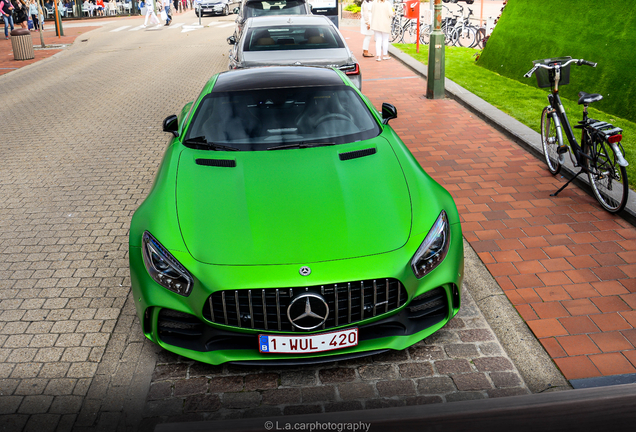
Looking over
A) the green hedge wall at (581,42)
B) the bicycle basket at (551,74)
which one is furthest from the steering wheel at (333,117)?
the green hedge wall at (581,42)

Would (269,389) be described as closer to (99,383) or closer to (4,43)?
(99,383)

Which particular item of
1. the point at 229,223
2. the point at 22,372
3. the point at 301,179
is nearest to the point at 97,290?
the point at 22,372

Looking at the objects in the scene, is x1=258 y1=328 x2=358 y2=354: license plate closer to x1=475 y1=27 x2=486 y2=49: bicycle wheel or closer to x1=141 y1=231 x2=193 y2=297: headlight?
x1=141 y1=231 x2=193 y2=297: headlight

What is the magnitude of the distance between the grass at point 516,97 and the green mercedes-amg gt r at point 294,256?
142 inches

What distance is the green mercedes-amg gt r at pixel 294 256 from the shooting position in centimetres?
309

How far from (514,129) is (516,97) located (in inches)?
95.9

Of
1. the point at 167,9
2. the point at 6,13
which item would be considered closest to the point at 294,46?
the point at 6,13

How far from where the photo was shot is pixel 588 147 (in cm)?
557

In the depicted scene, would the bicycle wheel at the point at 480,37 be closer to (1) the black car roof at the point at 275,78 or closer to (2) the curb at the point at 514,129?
(2) the curb at the point at 514,129

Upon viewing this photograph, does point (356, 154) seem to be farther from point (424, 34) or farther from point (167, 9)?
point (167, 9)

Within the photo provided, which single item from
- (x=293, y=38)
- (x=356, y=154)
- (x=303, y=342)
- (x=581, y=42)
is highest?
(x=293, y=38)

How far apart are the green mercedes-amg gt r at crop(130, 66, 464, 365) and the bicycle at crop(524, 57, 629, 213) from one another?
2.27m

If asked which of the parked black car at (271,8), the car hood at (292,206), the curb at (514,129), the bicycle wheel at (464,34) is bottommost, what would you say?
the curb at (514,129)

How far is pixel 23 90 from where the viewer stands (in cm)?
1395
